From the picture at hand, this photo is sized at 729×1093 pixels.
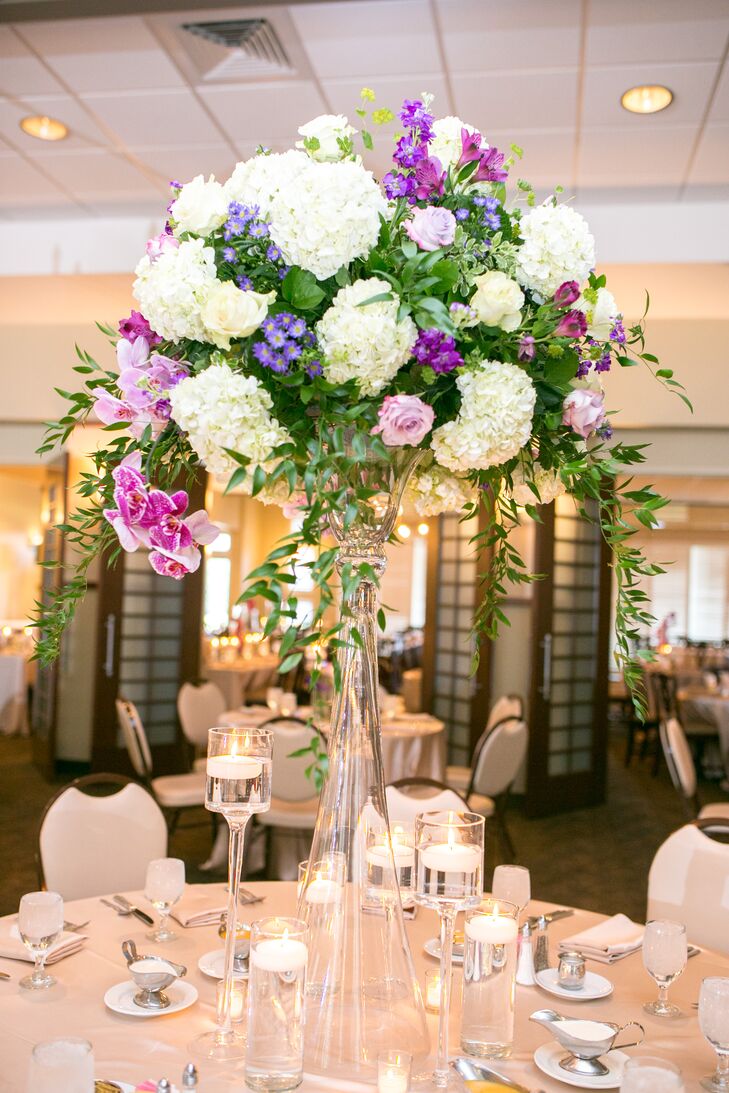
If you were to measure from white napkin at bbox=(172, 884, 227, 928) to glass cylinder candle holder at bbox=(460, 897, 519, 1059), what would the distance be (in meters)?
0.77

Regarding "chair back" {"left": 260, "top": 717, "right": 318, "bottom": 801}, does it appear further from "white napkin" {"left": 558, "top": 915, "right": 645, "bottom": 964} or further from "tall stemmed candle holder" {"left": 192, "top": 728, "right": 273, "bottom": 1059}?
"tall stemmed candle holder" {"left": 192, "top": 728, "right": 273, "bottom": 1059}

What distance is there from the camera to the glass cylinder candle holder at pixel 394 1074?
128 centimetres

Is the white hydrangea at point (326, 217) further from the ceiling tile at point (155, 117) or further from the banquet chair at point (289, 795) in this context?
the ceiling tile at point (155, 117)

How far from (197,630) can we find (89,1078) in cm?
650

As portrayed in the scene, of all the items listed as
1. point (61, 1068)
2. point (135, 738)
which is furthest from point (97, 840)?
point (135, 738)

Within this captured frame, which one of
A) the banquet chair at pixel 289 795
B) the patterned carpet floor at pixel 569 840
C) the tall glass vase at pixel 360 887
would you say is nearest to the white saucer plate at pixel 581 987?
the tall glass vase at pixel 360 887

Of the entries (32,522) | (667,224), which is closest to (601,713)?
(667,224)

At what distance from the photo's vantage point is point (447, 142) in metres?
1.48

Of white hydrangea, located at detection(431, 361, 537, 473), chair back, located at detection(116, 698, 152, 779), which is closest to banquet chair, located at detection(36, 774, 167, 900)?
white hydrangea, located at detection(431, 361, 537, 473)

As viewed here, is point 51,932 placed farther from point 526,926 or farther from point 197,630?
point 197,630

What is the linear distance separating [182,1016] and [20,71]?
398 cm

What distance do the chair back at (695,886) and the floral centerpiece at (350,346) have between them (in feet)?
4.66

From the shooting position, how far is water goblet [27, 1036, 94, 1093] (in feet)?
3.75

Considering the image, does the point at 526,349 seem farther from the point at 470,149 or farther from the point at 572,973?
the point at 572,973
